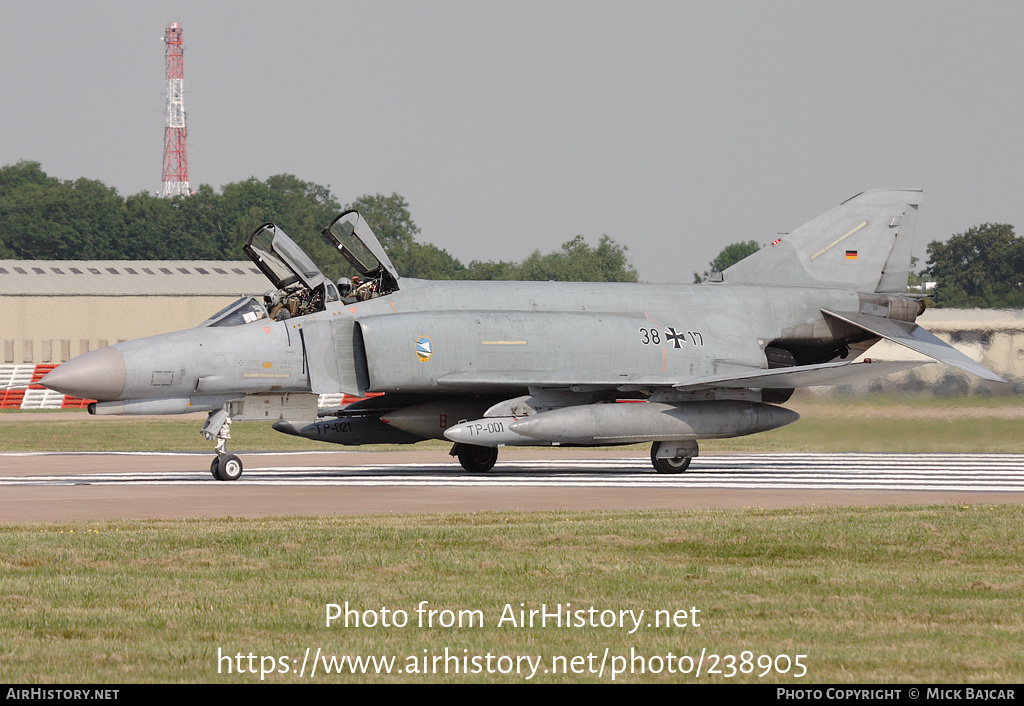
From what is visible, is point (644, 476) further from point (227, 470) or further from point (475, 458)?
point (227, 470)

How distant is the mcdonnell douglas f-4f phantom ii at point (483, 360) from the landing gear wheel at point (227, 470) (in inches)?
Answer: 0.8

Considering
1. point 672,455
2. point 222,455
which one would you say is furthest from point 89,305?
point 672,455

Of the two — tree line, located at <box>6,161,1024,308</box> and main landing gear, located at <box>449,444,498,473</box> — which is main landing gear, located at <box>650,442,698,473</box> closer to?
main landing gear, located at <box>449,444,498,473</box>

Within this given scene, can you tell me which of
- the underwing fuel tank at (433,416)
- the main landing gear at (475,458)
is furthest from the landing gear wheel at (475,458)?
the underwing fuel tank at (433,416)

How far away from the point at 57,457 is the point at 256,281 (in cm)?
4130

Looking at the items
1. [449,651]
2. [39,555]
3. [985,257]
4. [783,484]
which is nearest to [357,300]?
[783,484]

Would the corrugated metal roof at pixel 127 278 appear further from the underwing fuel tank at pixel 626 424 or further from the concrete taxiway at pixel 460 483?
the underwing fuel tank at pixel 626 424

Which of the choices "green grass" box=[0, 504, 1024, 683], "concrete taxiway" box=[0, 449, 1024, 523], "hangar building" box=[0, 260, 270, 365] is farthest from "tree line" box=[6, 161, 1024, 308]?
"green grass" box=[0, 504, 1024, 683]

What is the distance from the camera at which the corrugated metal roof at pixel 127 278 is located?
195ft

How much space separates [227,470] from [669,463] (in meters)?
6.57

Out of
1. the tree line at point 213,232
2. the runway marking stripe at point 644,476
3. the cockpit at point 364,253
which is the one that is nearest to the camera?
the runway marking stripe at point 644,476

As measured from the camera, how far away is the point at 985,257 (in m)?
66.1

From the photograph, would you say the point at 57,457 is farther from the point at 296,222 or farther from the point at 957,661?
the point at 296,222

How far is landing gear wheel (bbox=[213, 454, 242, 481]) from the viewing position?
57.9 feet
